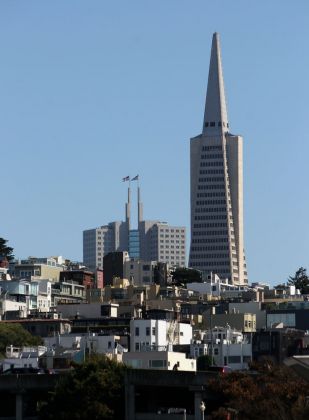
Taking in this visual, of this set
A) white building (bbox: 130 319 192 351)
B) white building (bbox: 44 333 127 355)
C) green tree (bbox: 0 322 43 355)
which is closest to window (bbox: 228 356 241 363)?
white building (bbox: 130 319 192 351)

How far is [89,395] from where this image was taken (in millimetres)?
116812

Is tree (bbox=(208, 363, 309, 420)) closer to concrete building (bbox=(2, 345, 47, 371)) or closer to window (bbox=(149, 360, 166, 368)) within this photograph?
concrete building (bbox=(2, 345, 47, 371))

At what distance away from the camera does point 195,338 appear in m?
196

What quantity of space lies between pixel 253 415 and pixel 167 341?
93.5 metres

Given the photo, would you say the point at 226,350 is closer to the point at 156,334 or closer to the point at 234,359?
the point at 234,359

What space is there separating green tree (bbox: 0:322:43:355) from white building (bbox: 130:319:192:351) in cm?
1105

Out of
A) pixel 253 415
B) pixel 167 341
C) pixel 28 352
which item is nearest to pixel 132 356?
pixel 28 352

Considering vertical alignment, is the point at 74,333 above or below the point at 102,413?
above

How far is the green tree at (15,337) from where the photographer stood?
188 meters

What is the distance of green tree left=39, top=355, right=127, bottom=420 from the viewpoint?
381ft

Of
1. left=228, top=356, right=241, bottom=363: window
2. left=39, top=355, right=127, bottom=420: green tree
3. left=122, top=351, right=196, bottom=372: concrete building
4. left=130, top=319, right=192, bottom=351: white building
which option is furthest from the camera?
left=130, top=319, right=192, bottom=351: white building

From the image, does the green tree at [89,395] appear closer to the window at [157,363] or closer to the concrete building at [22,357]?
the concrete building at [22,357]

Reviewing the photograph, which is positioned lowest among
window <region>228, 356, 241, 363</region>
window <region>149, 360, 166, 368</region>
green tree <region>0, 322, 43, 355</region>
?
window <region>149, 360, 166, 368</region>

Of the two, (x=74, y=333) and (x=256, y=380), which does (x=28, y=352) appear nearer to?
(x=74, y=333)
